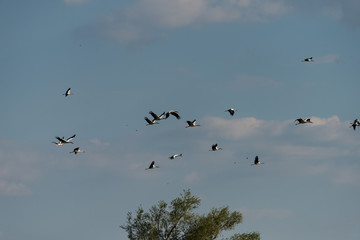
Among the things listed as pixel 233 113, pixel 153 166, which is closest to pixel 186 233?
pixel 153 166

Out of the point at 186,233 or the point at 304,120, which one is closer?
the point at 304,120

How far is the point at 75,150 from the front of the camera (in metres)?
79.5

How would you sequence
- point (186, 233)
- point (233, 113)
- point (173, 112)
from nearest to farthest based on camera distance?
point (173, 112) → point (233, 113) → point (186, 233)

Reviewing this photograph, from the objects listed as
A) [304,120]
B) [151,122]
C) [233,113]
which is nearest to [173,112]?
[151,122]

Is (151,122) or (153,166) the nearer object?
(151,122)

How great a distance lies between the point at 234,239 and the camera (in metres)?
88.1

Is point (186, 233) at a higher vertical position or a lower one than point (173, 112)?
lower

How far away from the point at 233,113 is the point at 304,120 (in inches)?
265

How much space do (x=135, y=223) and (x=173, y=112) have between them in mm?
17741

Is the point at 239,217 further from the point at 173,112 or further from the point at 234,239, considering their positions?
the point at 173,112

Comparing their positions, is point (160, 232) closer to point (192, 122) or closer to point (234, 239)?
point (234, 239)

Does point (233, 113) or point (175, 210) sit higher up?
point (233, 113)

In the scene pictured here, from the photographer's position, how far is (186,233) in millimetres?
88000

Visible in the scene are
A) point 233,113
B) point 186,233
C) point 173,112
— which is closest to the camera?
point 173,112
